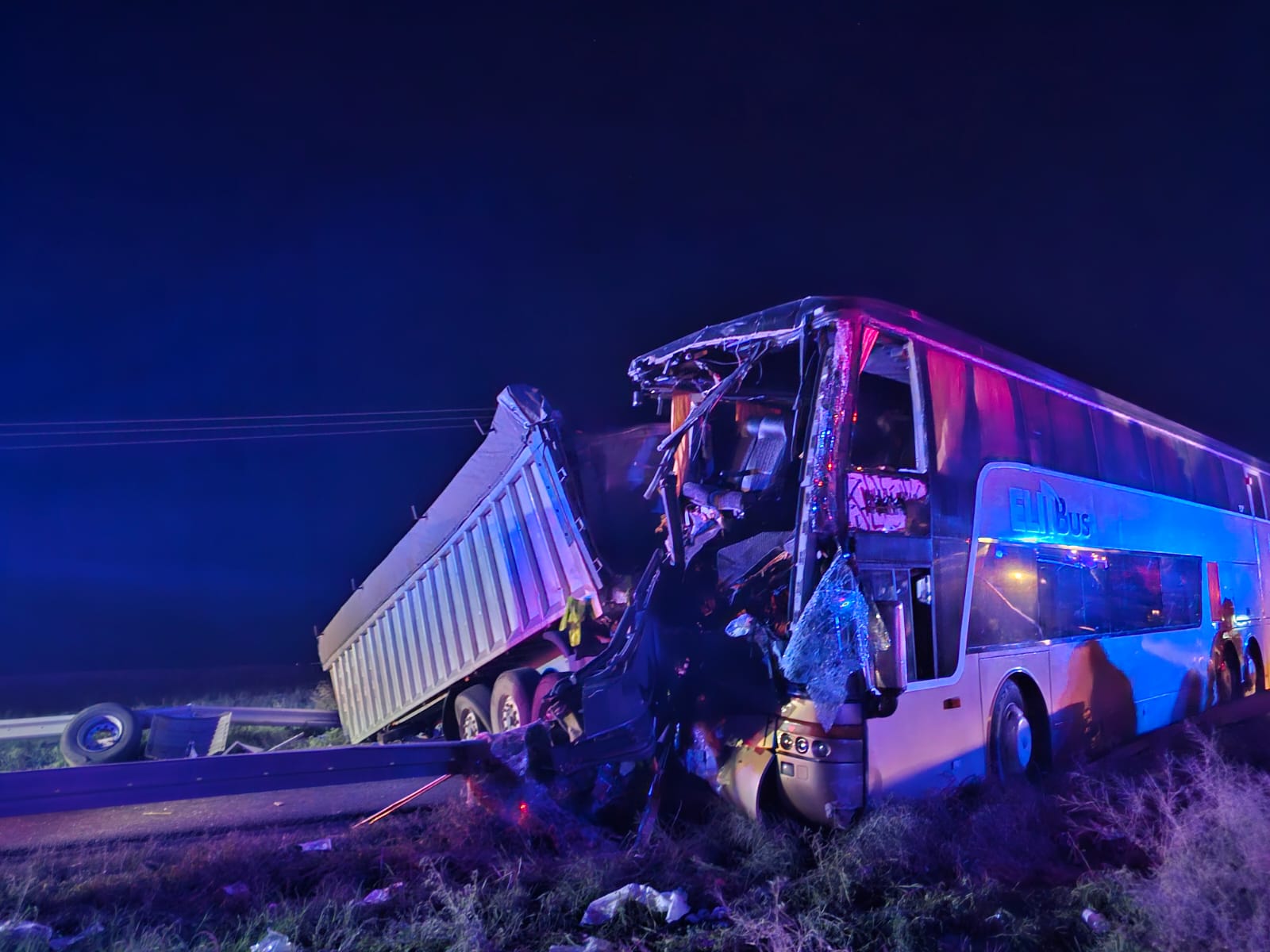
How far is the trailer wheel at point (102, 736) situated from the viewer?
25.9 feet

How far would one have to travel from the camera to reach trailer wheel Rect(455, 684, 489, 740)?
8195 mm

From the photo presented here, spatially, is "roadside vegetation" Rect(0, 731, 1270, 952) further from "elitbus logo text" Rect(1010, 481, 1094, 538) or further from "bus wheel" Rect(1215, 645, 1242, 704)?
"bus wheel" Rect(1215, 645, 1242, 704)

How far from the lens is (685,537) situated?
6.59 metres

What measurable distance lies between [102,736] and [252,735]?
260cm

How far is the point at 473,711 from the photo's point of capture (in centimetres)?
835

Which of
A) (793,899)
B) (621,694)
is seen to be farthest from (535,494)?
(793,899)

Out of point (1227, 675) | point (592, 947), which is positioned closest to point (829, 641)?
point (592, 947)

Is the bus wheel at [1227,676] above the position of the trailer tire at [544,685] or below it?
below

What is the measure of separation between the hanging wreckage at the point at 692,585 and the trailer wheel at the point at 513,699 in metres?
0.03

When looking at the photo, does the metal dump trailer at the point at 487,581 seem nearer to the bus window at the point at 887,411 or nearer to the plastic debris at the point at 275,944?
the bus window at the point at 887,411

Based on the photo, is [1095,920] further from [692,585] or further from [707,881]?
[692,585]

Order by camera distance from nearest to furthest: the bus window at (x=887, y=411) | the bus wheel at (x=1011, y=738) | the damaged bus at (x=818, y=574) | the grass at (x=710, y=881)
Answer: the grass at (x=710, y=881), the damaged bus at (x=818, y=574), the bus window at (x=887, y=411), the bus wheel at (x=1011, y=738)

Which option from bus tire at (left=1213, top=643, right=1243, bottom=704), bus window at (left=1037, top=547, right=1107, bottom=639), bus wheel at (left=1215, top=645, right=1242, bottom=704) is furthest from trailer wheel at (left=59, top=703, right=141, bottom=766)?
bus wheel at (left=1215, top=645, right=1242, bottom=704)

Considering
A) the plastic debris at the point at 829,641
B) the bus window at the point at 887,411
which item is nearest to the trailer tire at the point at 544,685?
the plastic debris at the point at 829,641
